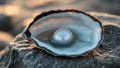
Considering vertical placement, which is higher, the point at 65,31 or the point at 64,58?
the point at 65,31

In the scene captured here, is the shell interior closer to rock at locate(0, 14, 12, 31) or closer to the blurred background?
the blurred background

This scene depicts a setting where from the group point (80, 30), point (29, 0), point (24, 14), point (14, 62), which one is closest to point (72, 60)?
point (80, 30)

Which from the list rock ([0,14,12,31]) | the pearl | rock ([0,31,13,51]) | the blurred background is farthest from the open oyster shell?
rock ([0,14,12,31])

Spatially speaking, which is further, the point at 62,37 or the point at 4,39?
the point at 4,39

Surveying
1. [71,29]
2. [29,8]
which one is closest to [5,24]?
[29,8]

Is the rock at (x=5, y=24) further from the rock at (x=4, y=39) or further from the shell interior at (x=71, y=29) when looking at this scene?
the shell interior at (x=71, y=29)

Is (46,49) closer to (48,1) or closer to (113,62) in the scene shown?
(113,62)

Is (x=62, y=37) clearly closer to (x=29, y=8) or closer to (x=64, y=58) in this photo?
(x=64, y=58)
